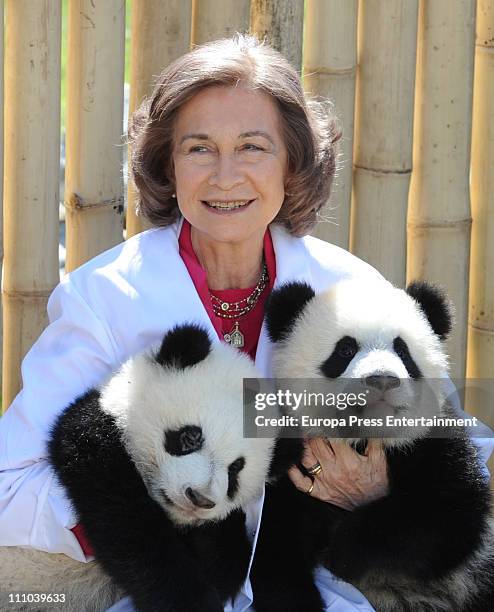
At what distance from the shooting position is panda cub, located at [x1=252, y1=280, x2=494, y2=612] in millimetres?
2541

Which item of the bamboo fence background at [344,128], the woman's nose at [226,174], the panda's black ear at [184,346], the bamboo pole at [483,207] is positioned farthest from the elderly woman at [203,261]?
the bamboo pole at [483,207]

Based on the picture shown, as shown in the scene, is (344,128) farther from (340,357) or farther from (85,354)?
(85,354)

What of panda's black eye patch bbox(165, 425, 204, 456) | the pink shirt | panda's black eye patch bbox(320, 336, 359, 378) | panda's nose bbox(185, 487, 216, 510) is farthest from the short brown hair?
panda's nose bbox(185, 487, 216, 510)

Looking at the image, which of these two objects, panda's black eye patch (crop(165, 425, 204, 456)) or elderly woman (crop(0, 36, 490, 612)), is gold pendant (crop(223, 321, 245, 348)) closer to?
elderly woman (crop(0, 36, 490, 612))

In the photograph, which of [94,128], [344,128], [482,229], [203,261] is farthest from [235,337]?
Answer: [482,229]

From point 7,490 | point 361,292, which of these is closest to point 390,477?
point 361,292

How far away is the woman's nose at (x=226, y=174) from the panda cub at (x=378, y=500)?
1.00 ft

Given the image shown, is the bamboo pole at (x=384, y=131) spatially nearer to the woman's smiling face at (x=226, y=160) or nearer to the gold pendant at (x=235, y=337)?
the woman's smiling face at (x=226, y=160)

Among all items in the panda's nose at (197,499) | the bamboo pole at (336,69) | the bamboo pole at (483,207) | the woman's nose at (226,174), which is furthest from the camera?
the bamboo pole at (483,207)

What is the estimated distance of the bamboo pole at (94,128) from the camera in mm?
3145

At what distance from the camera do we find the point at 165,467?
233 cm

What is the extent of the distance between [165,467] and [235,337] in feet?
1.75

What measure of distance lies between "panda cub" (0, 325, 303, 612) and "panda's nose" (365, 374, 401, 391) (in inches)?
10.4

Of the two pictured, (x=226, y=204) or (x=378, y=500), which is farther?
(x=226, y=204)
